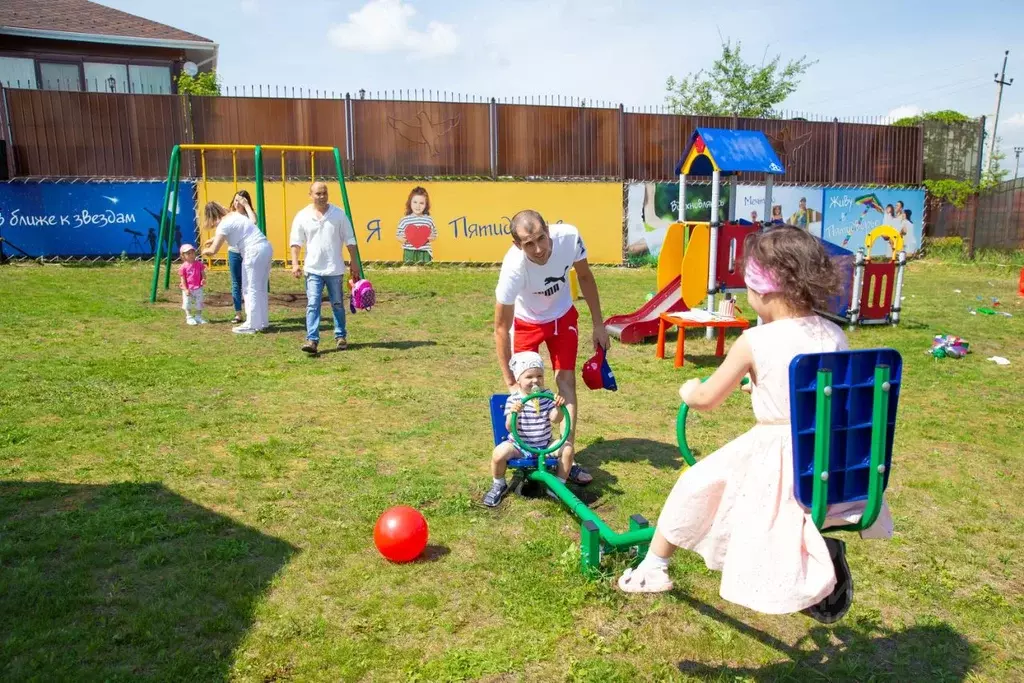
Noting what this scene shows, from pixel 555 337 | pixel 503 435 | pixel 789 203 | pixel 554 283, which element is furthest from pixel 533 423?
pixel 789 203

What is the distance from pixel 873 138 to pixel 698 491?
24253mm

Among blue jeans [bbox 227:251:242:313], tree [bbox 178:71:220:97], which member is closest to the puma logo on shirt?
blue jeans [bbox 227:251:242:313]

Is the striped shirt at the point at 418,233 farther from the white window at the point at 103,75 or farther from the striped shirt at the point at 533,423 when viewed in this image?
the striped shirt at the point at 533,423

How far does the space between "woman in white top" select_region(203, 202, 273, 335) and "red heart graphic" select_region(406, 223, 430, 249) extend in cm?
799

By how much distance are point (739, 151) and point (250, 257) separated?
6735 mm

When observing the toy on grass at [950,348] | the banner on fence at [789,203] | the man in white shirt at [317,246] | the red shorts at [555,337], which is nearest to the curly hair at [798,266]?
the red shorts at [555,337]

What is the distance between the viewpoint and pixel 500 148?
20312 millimetres

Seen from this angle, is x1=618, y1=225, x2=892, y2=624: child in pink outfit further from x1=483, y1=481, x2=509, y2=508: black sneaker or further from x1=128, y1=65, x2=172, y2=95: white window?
x1=128, y1=65, x2=172, y2=95: white window

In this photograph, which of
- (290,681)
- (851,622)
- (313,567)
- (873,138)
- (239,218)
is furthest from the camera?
(873,138)

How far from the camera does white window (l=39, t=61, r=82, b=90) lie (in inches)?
925

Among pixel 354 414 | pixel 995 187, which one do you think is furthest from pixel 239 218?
pixel 995 187

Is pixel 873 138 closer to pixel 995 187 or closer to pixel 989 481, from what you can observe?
pixel 995 187

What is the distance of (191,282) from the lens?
1088 cm

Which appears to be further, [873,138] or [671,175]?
[873,138]
